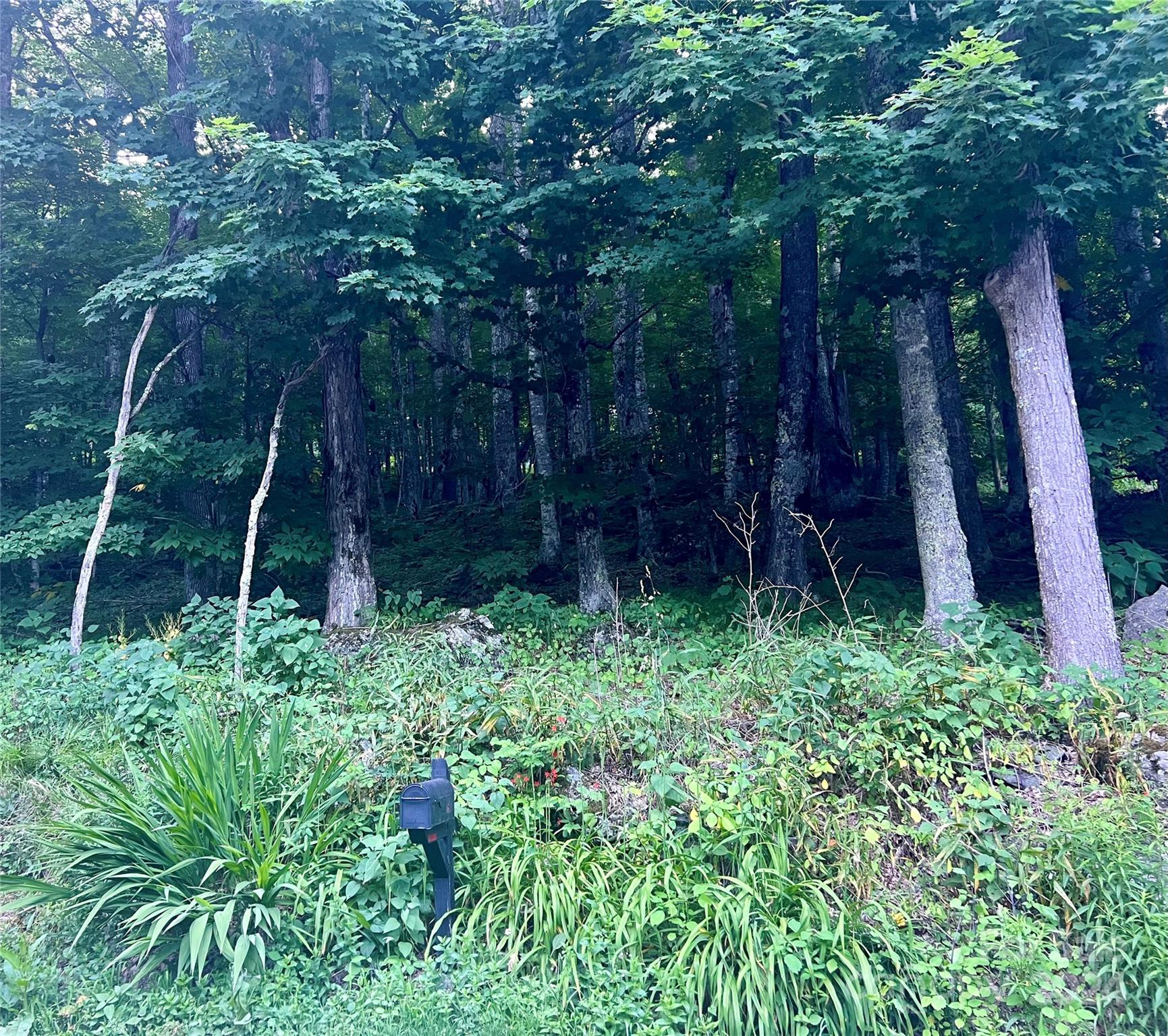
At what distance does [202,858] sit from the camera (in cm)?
330

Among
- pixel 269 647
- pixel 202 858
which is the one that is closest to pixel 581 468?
pixel 269 647

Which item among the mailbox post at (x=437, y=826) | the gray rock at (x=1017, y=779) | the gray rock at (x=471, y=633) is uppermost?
the gray rock at (x=471, y=633)

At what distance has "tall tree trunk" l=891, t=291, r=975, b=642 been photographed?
6.23m

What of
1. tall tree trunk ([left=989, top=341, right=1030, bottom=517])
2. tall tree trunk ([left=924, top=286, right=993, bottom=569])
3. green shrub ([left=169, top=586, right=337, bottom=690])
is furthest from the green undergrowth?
tall tree trunk ([left=989, top=341, right=1030, bottom=517])

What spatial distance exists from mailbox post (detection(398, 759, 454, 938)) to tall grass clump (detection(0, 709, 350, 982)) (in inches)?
20.7

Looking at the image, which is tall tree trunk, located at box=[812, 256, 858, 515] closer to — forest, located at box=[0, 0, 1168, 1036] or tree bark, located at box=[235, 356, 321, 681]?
forest, located at box=[0, 0, 1168, 1036]

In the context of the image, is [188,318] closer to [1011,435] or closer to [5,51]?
[5,51]

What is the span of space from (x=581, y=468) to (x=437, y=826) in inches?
228

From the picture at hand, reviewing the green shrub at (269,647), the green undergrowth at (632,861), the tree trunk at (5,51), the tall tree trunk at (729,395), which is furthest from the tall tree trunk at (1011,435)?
the tree trunk at (5,51)

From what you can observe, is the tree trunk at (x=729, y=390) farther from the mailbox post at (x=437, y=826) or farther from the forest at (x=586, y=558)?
the mailbox post at (x=437, y=826)

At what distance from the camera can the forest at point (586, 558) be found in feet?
10.2

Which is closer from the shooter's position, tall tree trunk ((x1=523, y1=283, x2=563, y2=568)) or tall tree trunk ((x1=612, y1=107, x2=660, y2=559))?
tall tree trunk ((x1=612, y1=107, x2=660, y2=559))

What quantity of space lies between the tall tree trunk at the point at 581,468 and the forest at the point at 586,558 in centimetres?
6

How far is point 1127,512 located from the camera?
9.04 metres
